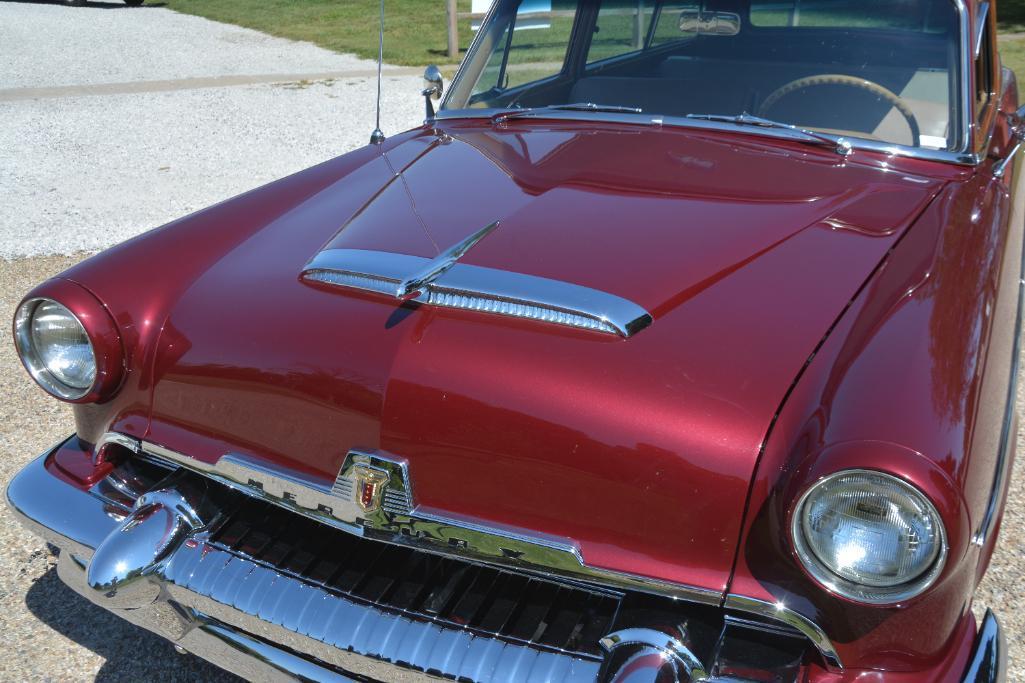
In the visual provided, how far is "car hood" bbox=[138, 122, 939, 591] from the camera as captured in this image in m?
1.61

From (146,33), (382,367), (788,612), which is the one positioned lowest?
(146,33)

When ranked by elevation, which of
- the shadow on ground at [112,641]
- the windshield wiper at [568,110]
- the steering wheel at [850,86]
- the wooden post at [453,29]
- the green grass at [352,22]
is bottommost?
the shadow on ground at [112,641]

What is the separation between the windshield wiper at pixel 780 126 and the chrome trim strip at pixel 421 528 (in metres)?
1.39

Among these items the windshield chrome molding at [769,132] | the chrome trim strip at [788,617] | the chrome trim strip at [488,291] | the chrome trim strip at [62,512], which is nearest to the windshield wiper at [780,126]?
the windshield chrome molding at [769,132]

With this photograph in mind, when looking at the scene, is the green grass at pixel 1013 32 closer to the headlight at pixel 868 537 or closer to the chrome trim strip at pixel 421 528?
the headlight at pixel 868 537

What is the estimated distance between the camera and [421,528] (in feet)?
5.65

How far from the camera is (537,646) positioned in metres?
1.64

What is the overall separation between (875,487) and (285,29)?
15.3m

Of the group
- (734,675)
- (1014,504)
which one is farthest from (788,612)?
(1014,504)

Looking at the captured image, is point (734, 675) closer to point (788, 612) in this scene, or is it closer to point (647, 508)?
point (788, 612)

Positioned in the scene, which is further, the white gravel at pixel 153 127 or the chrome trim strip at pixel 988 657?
the white gravel at pixel 153 127

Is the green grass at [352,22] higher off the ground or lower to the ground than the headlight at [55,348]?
lower

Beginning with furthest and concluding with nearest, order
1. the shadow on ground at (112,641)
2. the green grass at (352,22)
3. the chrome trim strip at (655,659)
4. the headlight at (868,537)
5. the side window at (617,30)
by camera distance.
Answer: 1. the green grass at (352,22)
2. the side window at (617,30)
3. the shadow on ground at (112,641)
4. the chrome trim strip at (655,659)
5. the headlight at (868,537)

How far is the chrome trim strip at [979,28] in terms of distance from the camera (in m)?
2.64
